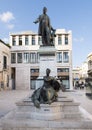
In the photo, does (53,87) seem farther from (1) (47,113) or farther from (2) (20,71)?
(2) (20,71)

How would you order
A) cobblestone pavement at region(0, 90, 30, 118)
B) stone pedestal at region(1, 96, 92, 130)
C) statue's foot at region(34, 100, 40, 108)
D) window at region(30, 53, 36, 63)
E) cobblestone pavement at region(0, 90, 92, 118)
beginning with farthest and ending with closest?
1. window at region(30, 53, 36, 63)
2. cobblestone pavement at region(0, 90, 92, 118)
3. cobblestone pavement at region(0, 90, 30, 118)
4. statue's foot at region(34, 100, 40, 108)
5. stone pedestal at region(1, 96, 92, 130)

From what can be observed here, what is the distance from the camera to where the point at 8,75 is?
192ft

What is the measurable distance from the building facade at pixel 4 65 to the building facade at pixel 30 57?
1.76 m

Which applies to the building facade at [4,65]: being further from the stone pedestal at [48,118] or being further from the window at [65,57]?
the stone pedestal at [48,118]

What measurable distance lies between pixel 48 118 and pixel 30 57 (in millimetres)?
49704

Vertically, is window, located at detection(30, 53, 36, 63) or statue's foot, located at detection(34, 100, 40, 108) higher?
window, located at detection(30, 53, 36, 63)

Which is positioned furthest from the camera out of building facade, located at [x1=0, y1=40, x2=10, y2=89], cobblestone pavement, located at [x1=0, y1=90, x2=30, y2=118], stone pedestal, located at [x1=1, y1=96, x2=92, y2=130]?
building facade, located at [x1=0, y1=40, x2=10, y2=89]

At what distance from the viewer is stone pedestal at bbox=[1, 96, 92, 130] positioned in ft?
28.0

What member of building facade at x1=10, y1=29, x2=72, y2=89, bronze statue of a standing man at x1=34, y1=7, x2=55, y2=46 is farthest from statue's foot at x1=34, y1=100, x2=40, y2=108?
building facade at x1=10, y1=29, x2=72, y2=89

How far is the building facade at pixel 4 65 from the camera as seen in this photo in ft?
176

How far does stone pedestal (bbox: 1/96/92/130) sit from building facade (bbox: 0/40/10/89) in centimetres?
4312

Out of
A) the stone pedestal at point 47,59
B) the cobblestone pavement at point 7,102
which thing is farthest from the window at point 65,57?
the stone pedestal at point 47,59

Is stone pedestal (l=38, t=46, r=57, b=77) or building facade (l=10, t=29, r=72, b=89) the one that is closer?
stone pedestal (l=38, t=46, r=57, b=77)

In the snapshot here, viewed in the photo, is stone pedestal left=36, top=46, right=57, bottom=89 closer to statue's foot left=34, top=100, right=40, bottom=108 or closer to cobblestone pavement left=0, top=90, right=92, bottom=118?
cobblestone pavement left=0, top=90, right=92, bottom=118
